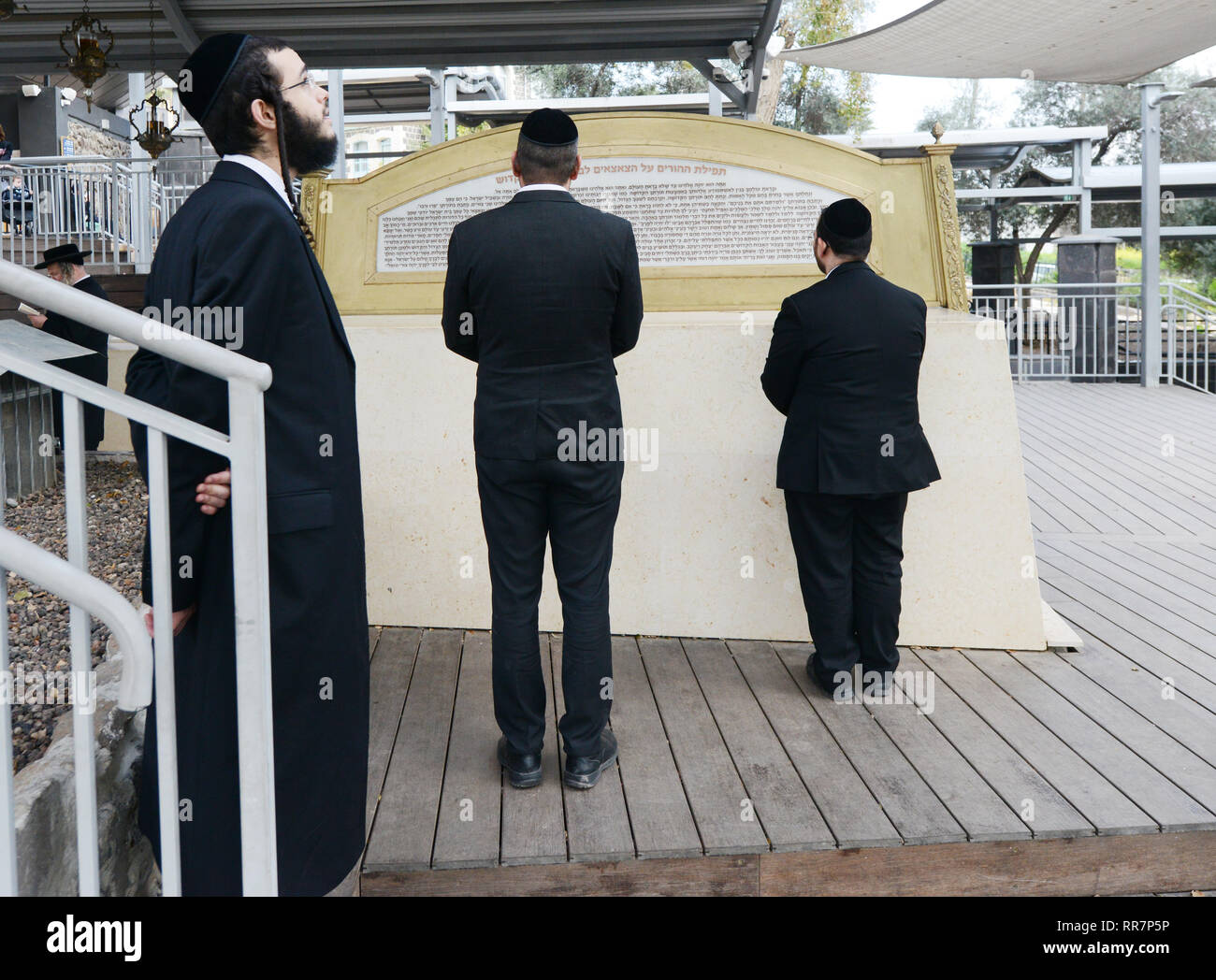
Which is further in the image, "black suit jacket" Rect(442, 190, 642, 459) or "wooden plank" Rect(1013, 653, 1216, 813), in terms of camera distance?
"wooden plank" Rect(1013, 653, 1216, 813)

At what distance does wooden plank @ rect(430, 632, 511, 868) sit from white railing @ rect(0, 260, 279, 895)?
0.94 metres

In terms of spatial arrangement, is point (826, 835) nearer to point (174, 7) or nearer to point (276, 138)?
point (276, 138)

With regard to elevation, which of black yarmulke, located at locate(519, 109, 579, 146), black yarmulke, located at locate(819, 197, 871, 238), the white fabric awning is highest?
the white fabric awning

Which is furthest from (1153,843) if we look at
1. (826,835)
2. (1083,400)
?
(1083,400)

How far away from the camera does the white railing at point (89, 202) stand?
11.9 m

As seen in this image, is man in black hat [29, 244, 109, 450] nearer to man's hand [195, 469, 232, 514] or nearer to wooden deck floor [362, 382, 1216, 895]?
wooden deck floor [362, 382, 1216, 895]

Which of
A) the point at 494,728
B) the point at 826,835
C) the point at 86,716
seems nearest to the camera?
the point at 86,716

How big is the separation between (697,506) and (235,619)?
2.83 m

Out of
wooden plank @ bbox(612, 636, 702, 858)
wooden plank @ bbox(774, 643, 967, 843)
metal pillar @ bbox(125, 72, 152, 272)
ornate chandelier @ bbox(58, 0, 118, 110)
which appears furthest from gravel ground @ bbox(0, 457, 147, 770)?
metal pillar @ bbox(125, 72, 152, 272)

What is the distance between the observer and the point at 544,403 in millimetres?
3012

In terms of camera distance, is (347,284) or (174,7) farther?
(174,7)

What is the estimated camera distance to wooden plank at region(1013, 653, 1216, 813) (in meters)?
3.19

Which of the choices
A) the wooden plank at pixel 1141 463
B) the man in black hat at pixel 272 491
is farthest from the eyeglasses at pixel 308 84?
the wooden plank at pixel 1141 463

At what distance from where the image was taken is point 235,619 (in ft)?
6.13
